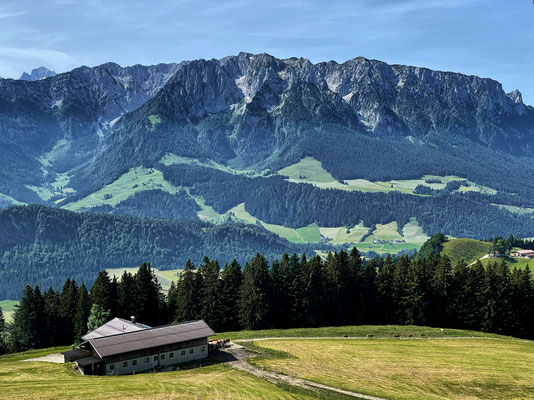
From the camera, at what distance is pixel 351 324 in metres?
130

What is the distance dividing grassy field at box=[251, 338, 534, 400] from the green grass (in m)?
4.83

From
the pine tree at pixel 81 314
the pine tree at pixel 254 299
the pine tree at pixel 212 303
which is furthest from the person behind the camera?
the pine tree at pixel 212 303

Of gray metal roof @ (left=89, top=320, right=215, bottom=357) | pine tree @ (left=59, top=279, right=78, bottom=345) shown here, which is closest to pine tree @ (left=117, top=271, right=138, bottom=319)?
pine tree @ (left=59, top=279, right=78, bottom=345)

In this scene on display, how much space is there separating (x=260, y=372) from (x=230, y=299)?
42.0m

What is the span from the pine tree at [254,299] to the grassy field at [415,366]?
15.4 meters

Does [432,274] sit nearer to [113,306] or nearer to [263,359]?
[263,359]

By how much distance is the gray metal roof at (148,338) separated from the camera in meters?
87.4

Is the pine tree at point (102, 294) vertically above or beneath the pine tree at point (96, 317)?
above

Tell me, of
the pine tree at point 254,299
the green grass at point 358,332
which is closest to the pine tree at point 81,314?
the green grass at point 358,332

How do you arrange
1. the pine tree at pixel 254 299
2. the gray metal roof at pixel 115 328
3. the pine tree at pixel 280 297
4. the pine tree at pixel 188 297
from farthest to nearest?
1. the pine tree at pixel 188 297
2. the pine tree at pixel 280 297
3. the pine tree at pixel 254 299
4. the gray metal roof at pixel 115 328

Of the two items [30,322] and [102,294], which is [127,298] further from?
[30,322]

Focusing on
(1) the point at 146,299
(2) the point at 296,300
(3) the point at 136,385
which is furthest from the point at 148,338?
(2) the point at 296,300

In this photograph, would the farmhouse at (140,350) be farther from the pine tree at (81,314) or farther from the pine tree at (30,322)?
the pine tree at (30,322)

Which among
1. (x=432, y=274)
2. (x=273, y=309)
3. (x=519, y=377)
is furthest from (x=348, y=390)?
(x=432, y=274)
